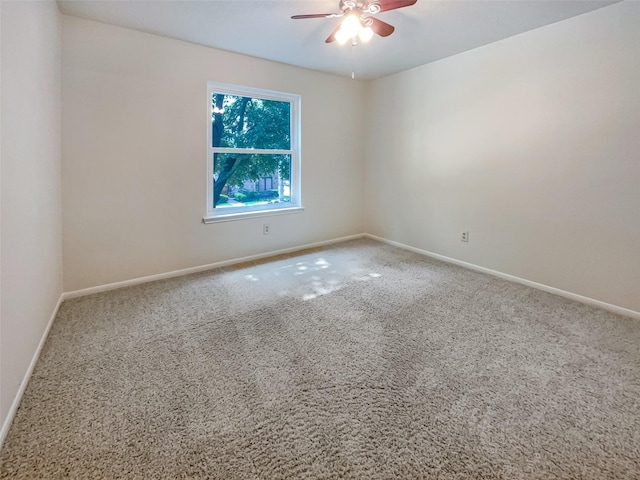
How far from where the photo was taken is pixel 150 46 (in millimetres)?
2926

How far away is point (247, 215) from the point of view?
3.77m

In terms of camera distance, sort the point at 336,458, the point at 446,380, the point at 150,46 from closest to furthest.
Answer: the point at 336,458, the point at 446,380, the point at 150,46

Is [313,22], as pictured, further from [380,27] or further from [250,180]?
[250,180]

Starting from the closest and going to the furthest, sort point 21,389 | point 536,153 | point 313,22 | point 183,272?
point 21,389 < point 313,22 < point 536,153 < point 183,272

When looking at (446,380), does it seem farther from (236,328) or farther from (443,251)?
(443,251)

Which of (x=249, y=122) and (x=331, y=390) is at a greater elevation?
(x=249, y=122)

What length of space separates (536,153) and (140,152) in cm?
353

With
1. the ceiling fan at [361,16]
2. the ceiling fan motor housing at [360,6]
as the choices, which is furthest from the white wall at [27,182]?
the ceiling fan motor housing at [360,6]

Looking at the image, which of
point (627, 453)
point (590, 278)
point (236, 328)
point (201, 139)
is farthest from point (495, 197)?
point (201, 139)

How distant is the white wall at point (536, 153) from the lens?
2.44m

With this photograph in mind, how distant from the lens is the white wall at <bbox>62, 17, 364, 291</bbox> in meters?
2.70

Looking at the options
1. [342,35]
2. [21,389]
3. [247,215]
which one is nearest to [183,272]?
[247,215]

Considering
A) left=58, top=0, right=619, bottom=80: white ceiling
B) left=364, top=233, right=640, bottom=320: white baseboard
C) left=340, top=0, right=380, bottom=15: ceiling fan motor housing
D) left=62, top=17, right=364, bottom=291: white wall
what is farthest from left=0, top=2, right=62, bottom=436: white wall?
left=364, top=233, right=640, bottom=320: white baseboard

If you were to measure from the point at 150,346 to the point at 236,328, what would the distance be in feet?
1.74
